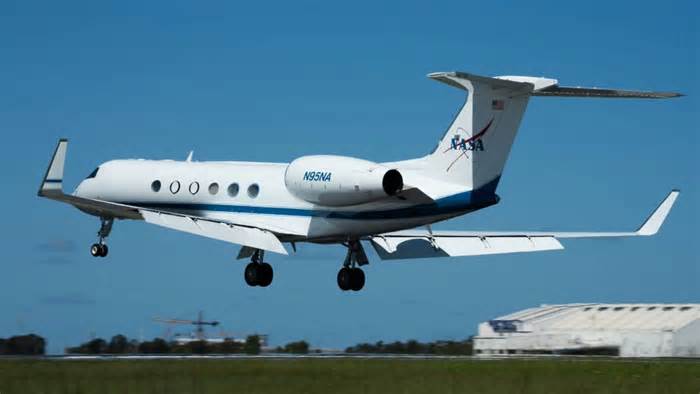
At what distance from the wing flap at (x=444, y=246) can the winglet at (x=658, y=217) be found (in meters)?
3.44

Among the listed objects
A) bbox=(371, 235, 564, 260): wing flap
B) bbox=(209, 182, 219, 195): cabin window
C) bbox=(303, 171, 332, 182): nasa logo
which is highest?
bbox=(209, 182, 219, 195): cabin window


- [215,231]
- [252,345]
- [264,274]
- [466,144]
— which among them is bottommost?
[252,345]

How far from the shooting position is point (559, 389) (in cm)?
2180

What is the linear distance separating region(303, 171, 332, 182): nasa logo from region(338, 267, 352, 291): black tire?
3.31 m

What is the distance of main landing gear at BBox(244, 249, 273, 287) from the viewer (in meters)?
36.2

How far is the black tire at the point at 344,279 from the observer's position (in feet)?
116

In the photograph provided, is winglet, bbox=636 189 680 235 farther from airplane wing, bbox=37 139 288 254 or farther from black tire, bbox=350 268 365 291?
airplane wing, bbox=37 139 288 254

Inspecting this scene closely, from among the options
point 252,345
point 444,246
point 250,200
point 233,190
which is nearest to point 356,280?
point 444,246

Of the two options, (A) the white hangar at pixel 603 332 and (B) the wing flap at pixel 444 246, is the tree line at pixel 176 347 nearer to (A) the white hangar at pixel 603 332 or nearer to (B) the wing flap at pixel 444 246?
(B) the wing flap at pixel 444 246

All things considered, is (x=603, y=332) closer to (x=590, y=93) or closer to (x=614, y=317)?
(x=614, y=317)

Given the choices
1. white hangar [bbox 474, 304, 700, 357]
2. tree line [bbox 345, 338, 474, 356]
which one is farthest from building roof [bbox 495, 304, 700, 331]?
tree line [bbox 345, 338, 474, 356]

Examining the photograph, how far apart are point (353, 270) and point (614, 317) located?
69.8ft

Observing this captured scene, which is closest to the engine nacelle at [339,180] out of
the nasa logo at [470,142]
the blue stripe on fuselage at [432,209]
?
the blue stripe on fuselage at [432,209]

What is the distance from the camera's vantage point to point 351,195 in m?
32.3
